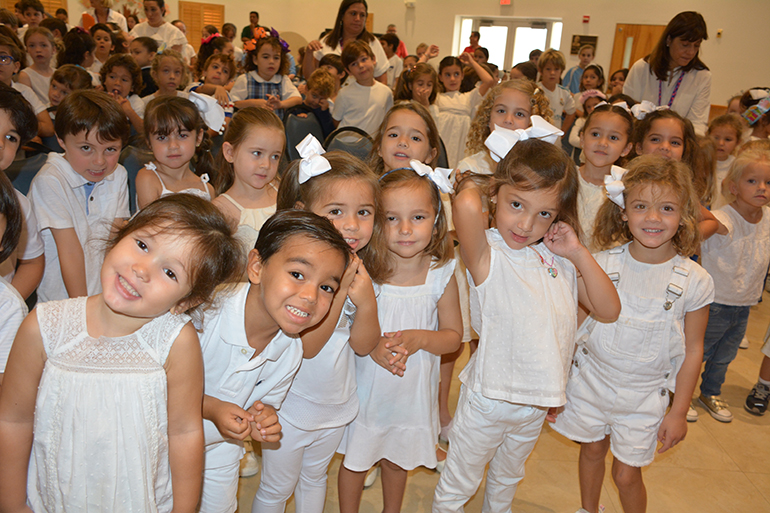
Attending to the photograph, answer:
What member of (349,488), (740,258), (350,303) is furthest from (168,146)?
(740,258)

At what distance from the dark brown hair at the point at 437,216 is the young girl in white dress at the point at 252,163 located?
54 cm

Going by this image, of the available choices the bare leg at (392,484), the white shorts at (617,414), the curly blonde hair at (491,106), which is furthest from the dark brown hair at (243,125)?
the white shorts at (617,414)

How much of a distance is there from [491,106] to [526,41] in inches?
389

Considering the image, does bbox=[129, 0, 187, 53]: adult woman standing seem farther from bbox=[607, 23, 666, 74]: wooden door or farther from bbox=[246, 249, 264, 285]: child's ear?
bbox=[607, 23, 666, 74]: wooden door

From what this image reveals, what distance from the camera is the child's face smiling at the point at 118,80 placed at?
3328mm

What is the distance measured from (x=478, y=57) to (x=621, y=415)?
618 cm

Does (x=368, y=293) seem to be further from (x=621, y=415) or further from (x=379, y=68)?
(x=379, y=68)

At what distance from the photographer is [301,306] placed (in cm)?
110

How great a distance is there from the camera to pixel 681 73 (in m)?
3.00

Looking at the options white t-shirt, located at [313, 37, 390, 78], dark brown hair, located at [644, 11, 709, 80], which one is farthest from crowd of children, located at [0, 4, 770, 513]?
white t-shirt, located at [313, 37, 390, 78]

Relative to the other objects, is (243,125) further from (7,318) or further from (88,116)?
(7,318)

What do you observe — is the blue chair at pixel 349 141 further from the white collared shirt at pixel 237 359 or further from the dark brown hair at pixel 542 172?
the white collared shirt at pixel 237 359

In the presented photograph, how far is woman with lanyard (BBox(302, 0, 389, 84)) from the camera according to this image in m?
3.93

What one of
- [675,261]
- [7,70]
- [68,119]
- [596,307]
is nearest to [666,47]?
[675,261]
